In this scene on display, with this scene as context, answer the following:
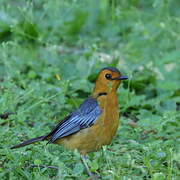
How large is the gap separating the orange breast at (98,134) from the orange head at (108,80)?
0.70ft

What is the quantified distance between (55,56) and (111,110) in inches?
109

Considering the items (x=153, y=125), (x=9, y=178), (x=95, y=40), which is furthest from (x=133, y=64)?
(x=9, y=178)

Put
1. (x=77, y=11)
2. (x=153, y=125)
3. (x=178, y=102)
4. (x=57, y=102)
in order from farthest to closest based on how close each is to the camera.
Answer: (x=77, y=11), (x=178, y=102), (x=57, y=102), (x=153, y=125)

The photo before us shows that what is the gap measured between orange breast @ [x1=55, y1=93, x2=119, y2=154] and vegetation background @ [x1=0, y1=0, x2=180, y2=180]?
0.12 meters

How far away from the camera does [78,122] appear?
6902 mm

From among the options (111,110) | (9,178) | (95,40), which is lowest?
(9,178)

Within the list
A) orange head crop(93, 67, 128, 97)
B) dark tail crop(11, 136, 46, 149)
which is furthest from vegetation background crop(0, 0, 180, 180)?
orange head crop(93, 67, 128, 97)

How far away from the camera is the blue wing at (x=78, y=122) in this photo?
22.3ft

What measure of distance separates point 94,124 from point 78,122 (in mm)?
215

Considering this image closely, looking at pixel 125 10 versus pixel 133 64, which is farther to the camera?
pixel 125 10

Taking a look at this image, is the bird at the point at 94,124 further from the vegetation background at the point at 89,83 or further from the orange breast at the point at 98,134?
the vegetation background at the point at 89,83

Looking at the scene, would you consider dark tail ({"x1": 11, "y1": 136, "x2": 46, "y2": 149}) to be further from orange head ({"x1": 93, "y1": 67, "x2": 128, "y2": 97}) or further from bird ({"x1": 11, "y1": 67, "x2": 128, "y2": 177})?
orange head ({"x1": 93, "y1": 67, "x2": 128, "y2": 97})

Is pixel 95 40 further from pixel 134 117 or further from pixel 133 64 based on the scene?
pixel 134 117

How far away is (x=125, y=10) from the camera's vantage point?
1161cm
